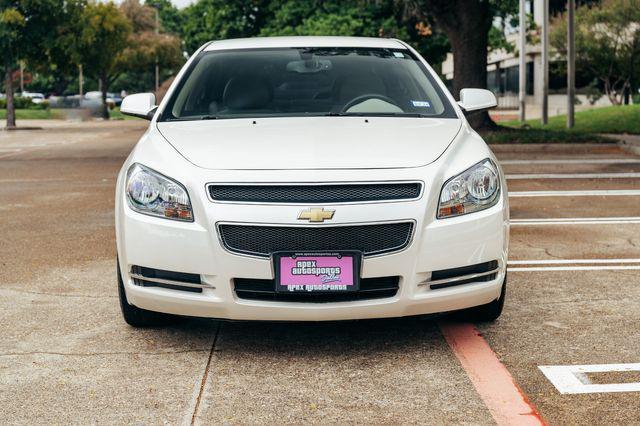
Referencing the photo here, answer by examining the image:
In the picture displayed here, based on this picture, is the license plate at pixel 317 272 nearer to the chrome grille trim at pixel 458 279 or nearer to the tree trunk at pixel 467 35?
the chrome grille trim at pixel 458 279

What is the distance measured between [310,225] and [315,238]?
7 centimetres

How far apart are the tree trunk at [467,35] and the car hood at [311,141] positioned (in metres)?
15.8

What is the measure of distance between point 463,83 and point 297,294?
17.3 metres

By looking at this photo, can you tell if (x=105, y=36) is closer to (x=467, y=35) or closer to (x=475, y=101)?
(x=467, y=35)

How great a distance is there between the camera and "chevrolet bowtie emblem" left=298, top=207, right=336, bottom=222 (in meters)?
4.25

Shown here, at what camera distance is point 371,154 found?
4547mm

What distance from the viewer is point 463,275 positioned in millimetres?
4531

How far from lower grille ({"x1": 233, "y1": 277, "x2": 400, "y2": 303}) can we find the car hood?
1.68 feet

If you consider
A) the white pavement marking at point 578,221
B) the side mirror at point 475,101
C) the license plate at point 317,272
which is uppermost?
the side mirror at point 475,101

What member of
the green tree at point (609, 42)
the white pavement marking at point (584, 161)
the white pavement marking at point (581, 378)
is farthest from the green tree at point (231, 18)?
the white pavement marking at point (581, 378)

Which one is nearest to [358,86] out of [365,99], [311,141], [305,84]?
[365,99]

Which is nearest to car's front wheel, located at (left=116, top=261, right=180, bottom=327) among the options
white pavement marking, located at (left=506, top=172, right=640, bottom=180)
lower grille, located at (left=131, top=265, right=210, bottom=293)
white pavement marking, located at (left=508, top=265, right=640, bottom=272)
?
lower grille, located at (left=131, top=265, right=210, bottom=293)

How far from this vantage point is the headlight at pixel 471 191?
446 centimetres

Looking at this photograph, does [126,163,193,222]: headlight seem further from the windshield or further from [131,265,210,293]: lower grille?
the windshield
